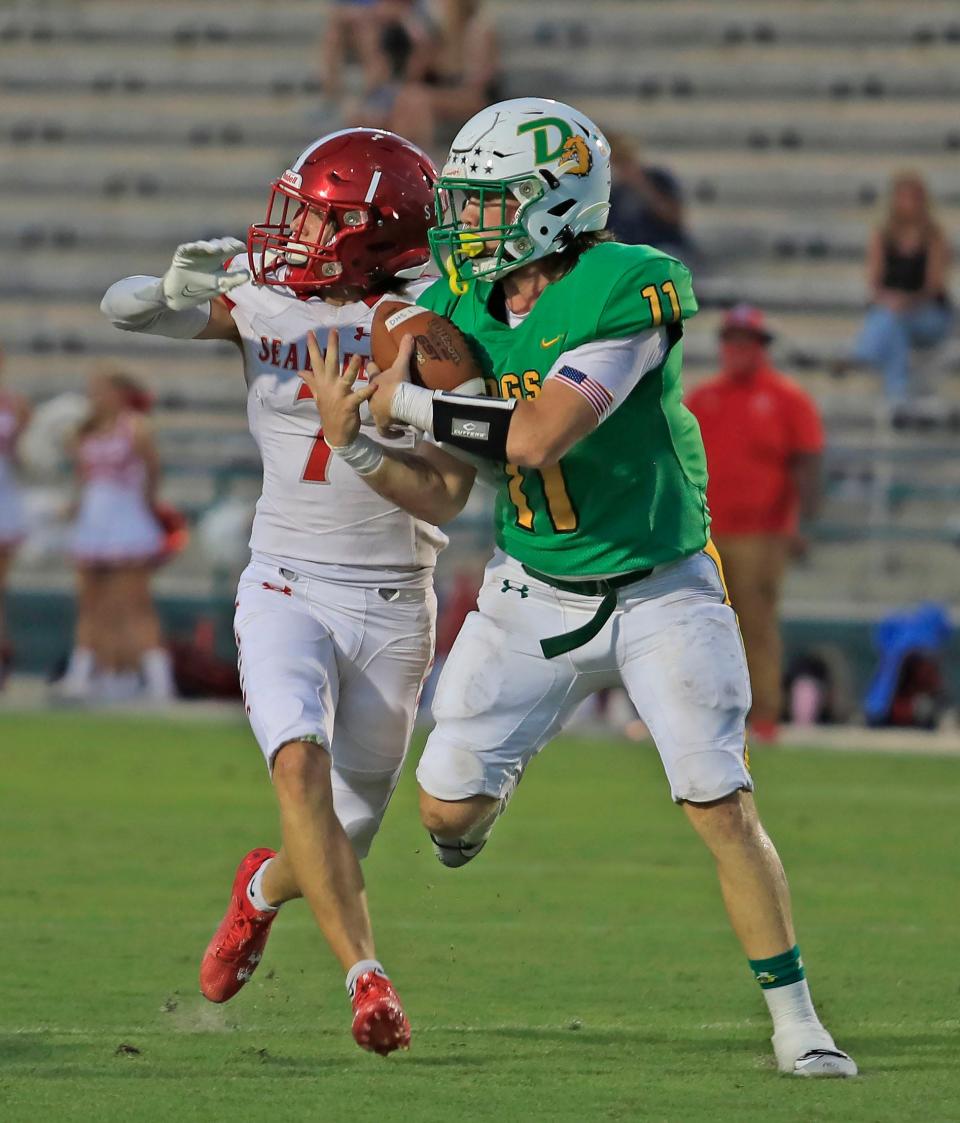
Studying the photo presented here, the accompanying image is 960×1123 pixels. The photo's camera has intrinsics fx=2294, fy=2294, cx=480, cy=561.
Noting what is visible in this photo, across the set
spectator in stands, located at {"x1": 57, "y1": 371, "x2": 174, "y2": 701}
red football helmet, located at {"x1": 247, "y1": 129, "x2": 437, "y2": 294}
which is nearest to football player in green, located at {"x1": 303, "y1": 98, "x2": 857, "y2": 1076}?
red football helmet, located at {"x1": 247, "y1": 129, "x2": 437, "y2": 294}

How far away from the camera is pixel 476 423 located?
455 centimetres

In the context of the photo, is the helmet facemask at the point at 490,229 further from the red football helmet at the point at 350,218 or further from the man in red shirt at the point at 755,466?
the man in red shirt at the point at 755,466

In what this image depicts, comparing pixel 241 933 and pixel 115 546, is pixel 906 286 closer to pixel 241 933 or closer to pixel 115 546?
pixel 115 546

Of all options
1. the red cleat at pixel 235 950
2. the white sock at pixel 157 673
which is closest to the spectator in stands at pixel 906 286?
the white sock at pixel 157 673

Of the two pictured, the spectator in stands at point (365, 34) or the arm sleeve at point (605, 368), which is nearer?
the arm sleeve at point (605, 368)

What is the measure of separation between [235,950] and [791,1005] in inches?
50.8

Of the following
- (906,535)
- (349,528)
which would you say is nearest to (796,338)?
A: (906,535)

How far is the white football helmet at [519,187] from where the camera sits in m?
4.75

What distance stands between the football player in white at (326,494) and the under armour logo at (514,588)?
1.16 ft

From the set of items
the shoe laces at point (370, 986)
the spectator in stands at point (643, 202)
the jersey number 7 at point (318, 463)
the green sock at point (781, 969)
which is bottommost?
the spectator in stands at point (643, 202)

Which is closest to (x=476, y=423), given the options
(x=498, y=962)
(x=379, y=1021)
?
(x=379, y=1021)

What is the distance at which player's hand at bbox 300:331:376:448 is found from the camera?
466cm

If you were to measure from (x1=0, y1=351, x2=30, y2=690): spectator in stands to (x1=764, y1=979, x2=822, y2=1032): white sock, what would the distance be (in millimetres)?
9135

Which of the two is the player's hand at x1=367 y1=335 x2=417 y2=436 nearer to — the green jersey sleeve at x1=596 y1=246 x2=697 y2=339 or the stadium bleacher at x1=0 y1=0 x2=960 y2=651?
the green jersey sleeve at x1=596 y1=246 x2=697 y2=339
